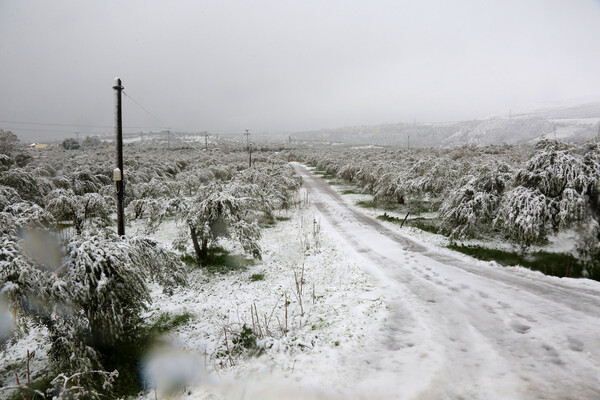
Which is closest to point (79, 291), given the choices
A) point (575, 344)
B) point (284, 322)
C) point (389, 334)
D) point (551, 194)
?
point (284, 322)

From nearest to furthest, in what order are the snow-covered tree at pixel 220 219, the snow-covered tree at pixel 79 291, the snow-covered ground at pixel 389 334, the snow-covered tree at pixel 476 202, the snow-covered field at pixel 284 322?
the snow-covered tree at pixel 79 291 < the snow-covered ground at pixel 389 334 < the snow-covered field at pixel 284 322 < the snow-covered tree at pixel 220 219 < the snow-covered tree at pixel 476 202

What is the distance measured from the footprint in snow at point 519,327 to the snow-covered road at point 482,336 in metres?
0.02

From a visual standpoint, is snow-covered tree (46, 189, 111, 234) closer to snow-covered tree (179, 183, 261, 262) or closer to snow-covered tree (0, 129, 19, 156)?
snow-covered tree (179, 183, 261, 262)

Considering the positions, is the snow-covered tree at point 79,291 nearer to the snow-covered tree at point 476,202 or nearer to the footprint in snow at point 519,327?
the footprint in snow at point 519,327

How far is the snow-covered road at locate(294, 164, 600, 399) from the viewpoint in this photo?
16.1ft

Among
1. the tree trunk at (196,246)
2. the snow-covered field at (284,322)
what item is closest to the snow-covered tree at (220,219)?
the tree trunk at (196,246)

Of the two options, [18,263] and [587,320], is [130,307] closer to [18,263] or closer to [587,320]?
[18,263]

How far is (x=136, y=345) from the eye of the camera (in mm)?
7090

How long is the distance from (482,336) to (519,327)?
3.54 ft

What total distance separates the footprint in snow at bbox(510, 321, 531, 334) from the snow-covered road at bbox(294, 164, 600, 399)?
20mm

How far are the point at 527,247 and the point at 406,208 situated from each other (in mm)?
11517

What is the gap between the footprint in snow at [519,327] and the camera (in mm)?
6413

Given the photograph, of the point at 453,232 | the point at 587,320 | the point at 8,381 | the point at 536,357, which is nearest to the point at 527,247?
the point at 453,232

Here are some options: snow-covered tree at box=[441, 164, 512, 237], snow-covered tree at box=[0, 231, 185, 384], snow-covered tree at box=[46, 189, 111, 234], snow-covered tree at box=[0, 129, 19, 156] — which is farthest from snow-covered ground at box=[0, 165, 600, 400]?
snow-covered tree at box=[0, 129, 19, 156]
